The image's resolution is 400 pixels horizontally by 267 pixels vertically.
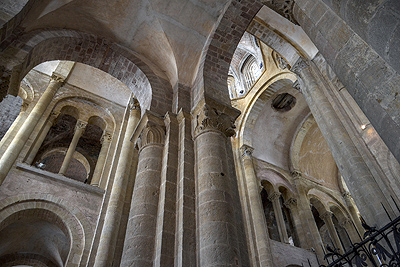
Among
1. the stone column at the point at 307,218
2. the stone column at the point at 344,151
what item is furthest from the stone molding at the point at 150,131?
the stone column at the point at 307,218

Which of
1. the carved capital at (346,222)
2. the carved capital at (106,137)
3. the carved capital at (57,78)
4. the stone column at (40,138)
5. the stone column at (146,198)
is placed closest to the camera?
the stone column at (146,198)

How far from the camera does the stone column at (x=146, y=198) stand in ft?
11.2

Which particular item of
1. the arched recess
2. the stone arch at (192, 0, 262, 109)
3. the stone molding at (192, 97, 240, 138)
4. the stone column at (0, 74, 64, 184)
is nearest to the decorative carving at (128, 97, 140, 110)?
the stone column at (0, 74, 64, 184)

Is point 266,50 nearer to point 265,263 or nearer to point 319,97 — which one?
point 319,97

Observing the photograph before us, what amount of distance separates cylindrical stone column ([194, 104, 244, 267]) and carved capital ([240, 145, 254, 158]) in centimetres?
789

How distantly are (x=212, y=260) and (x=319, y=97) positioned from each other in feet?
19.2

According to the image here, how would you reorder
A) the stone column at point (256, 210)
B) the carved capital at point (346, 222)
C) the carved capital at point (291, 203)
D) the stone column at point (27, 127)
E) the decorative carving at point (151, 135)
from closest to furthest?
the decorative carving at point (151, 135) < the stone column at point (27, 127) < the stone column at point (256, 210) < the carved capital at point (291, 203) < the carved capital at point (346, 222)

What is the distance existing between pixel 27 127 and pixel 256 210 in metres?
8.29

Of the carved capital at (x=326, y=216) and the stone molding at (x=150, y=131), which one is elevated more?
the carved capital at (x=326, y=216)

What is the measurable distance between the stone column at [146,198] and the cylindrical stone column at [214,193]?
639 millimetres

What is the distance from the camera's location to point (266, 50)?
13297 millimetres

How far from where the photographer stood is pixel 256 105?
1355 cm

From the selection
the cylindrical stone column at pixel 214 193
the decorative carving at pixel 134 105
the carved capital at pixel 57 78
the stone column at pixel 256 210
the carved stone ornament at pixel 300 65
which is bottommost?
the cylindrical stone column at pixel 214 193

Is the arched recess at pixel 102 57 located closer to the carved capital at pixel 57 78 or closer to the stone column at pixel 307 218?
the carved capital at pixel 57 78
